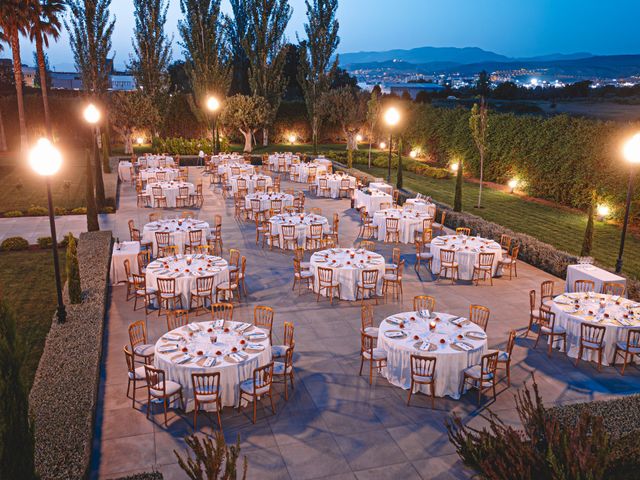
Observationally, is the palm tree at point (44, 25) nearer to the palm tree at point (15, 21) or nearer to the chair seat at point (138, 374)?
the palm tree at point (15, 21)

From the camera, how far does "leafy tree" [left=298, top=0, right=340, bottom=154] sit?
1695 inches

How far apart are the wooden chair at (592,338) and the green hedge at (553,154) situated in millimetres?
13991

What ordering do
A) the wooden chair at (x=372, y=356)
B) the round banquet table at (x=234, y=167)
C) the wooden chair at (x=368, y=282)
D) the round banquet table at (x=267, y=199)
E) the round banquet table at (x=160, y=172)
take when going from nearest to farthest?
1. the wooden chair at (x=372, y=356)
2. the wooden chair at (x=368, y=282)
3. the round banquet table at (x=267, y=199)
4. the round banquet table at (x=160, y=172)
5. the round banquet table at (x=234, y=167)

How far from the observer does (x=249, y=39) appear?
44.0 m

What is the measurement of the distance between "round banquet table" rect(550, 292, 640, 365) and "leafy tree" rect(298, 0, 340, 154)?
32.8 m

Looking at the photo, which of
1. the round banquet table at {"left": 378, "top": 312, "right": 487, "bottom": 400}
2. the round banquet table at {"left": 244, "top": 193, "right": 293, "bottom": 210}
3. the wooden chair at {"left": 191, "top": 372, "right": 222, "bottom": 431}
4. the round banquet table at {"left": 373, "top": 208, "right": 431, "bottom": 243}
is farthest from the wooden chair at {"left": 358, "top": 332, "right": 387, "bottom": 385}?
the round banquet table at {"left": 244, "top": 193, "right": 293, "bottom": 210}

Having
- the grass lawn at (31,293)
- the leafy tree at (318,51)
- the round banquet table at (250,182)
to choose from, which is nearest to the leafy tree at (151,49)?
the leafy tree at (318,51)

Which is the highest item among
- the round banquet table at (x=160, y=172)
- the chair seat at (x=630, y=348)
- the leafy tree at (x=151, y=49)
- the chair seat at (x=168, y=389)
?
the leafy tree at (x=151, y=49)

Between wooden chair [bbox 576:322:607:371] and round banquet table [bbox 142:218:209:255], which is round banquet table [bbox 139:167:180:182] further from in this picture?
wooden chair [bbox 576:322:607:371]

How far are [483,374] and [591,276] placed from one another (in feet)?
18.7

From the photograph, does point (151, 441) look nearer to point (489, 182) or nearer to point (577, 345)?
point (577, 345)

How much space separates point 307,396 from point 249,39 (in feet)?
129

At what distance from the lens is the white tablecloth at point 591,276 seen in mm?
12945

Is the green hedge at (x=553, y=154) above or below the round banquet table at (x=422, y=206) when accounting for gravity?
above
